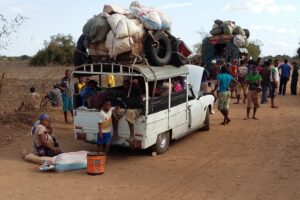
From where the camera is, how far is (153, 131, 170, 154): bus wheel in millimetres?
9985

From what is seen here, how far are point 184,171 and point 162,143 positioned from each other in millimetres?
1485

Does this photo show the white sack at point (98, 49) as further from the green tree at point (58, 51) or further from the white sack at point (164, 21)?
the green tree at point (58, 51)

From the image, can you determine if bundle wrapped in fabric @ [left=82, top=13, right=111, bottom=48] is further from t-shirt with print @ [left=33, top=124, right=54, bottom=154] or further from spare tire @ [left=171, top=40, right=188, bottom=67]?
t-shirt with print @ [left=33, top=124, right=54, bottom=154]

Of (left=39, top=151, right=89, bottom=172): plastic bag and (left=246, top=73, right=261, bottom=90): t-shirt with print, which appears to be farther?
(left=246, top=73, right=261, bottom=90): t-shirt with print

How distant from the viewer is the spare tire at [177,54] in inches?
427

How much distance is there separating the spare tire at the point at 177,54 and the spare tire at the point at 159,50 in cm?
18

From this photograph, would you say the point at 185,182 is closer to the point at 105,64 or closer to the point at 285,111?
the point at 105,64

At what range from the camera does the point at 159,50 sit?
1052cm

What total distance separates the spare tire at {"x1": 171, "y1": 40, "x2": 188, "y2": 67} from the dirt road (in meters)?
1.96

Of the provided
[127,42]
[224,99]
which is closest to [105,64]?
[127,42]

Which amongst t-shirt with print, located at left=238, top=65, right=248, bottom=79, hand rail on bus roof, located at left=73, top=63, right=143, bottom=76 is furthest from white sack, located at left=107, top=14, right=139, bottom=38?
t-shirt with print, located at left=238, top=65, right=248, bottom=79

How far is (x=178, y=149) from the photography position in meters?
10.8

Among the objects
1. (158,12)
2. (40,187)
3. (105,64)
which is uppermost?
(158,12)

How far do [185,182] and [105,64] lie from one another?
299 cm
